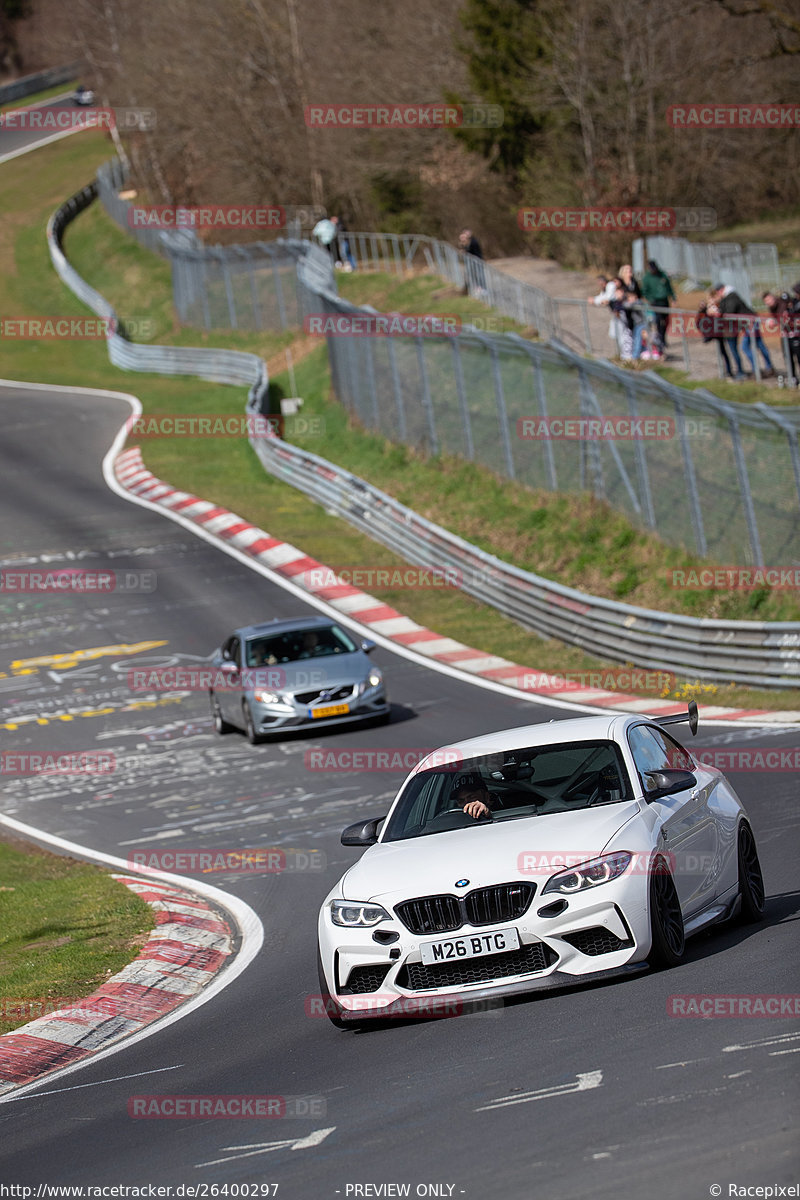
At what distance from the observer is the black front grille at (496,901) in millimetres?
7625

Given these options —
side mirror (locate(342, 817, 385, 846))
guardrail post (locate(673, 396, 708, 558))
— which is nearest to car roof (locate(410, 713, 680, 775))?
side mirror (locate(342, 817, 385, 846))

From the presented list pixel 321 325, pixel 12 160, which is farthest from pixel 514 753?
pixel 12 160

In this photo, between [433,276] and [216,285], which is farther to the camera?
[216,285]

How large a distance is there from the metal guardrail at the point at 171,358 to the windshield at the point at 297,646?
68.8 feet

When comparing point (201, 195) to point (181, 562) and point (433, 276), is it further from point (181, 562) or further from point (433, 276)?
point (181, 562)

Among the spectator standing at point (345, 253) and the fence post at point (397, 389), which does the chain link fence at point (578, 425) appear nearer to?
the fence post at point (397, 389)

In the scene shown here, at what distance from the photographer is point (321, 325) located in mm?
42000

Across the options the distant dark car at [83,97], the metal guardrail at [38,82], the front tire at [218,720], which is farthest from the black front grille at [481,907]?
the metal guardrail at [38,82]

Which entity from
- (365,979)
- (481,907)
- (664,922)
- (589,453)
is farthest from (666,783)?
(589,453)

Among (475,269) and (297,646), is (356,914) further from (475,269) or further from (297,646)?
(475,269)

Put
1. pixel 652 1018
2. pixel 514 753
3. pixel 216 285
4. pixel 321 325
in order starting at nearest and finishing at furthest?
pixel 652 1018 → pixel 514 753 → pixel 321 325 → pixel 216 285

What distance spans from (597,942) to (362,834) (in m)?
1.66

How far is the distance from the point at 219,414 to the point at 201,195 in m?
32.4

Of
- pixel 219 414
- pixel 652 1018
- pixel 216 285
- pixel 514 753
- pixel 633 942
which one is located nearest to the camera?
pixel 652 1018
